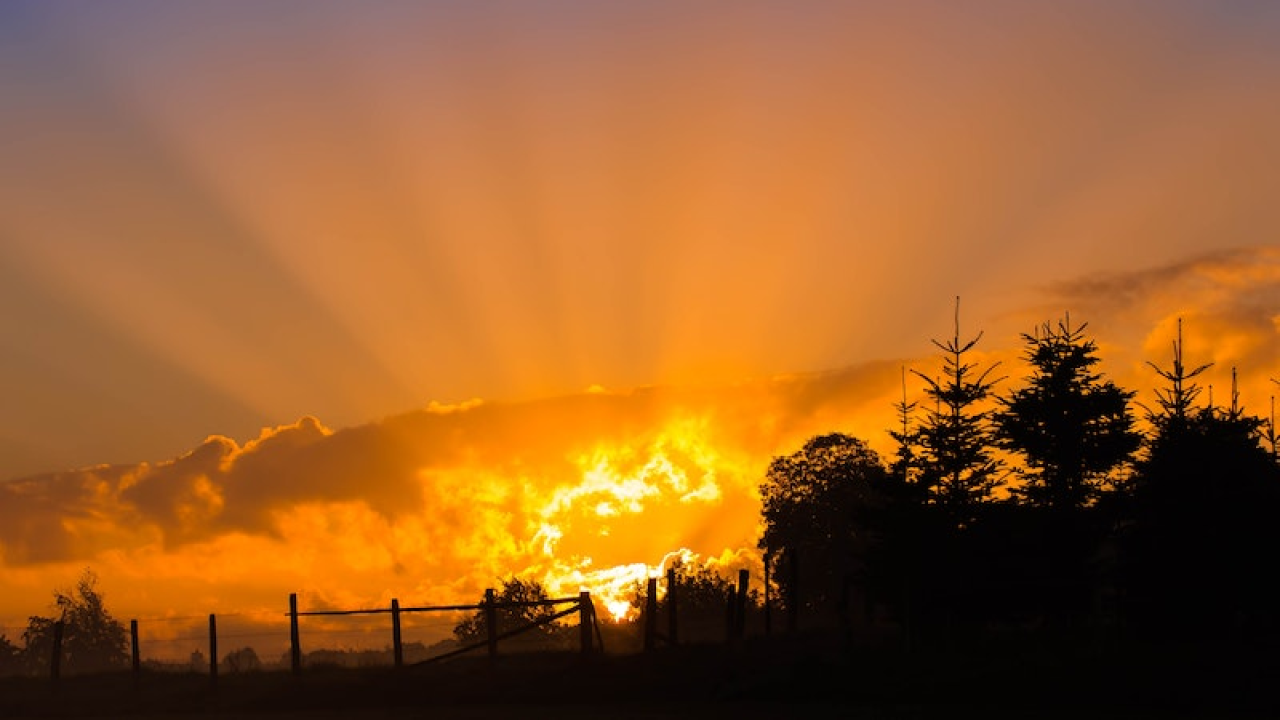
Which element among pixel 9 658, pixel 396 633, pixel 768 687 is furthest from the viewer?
pixel 9 658

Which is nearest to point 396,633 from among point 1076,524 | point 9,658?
point 1076,524

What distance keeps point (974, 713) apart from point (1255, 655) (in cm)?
699

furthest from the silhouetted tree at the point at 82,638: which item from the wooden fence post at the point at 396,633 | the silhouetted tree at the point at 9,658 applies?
the wooden fence post at the point at 396,633

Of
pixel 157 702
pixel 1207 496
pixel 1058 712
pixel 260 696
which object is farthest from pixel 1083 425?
pixel 157 702

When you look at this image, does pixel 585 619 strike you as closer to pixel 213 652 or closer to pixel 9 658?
pixel 213 652

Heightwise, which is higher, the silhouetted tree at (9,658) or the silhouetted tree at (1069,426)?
the silhouetted tree at (1069,426)

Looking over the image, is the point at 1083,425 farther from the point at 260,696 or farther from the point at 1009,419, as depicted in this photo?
the point at 260,696

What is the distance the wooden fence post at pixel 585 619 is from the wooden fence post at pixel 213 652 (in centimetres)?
1481

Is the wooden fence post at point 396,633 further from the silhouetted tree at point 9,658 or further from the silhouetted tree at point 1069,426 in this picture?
the silhouetted tree at point 9,658

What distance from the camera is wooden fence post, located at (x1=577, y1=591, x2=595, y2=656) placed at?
1810 inches

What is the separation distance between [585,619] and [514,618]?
201 ft

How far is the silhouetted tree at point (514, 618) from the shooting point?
105 m

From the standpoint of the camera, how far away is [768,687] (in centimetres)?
3831

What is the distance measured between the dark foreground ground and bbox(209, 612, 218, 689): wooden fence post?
391 mm
